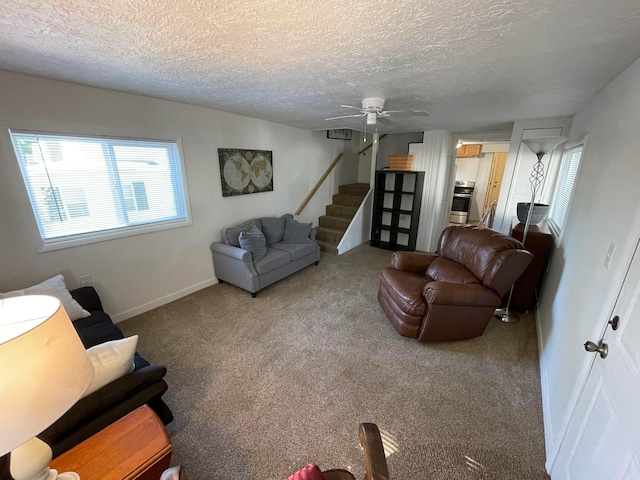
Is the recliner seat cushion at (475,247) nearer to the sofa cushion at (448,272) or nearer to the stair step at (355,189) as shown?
the sofa cushion at (448,272)

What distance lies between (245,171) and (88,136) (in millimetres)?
1662

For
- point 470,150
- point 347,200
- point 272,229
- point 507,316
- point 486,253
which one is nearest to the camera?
point 486,253

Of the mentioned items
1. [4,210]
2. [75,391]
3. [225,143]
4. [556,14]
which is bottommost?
[75,391]

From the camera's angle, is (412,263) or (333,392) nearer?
(333,392)

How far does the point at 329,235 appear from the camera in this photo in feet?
15.5

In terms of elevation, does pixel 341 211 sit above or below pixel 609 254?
below

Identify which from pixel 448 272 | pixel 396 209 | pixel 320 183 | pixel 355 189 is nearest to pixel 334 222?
pixel 320 183

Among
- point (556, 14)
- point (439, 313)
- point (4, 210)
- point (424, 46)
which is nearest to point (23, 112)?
point (4, 210)

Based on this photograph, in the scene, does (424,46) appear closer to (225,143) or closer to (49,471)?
(49,471)

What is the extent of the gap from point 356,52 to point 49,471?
7.02ft

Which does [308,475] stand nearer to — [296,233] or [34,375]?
[34,375]

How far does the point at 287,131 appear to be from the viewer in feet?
13.4

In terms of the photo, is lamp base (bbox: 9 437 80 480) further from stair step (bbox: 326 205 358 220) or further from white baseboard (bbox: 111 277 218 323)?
stair step (bbox: 326 205 358 220)

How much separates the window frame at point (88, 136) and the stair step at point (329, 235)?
238cm
